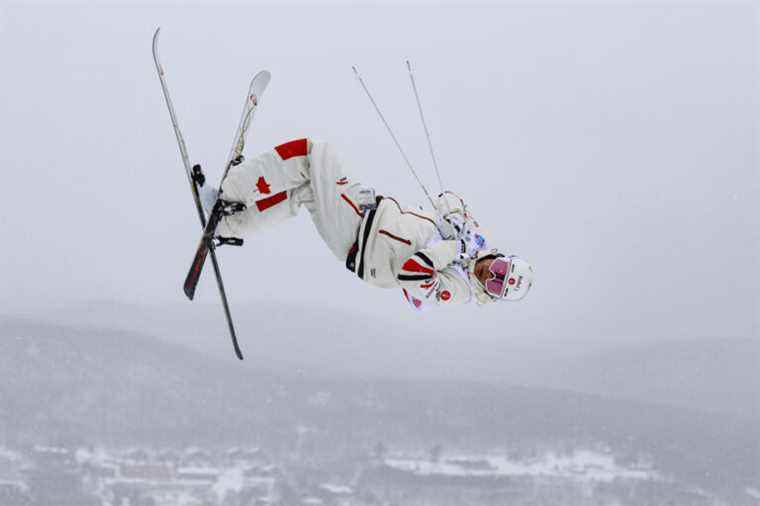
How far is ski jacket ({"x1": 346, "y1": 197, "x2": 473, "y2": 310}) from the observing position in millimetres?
5336

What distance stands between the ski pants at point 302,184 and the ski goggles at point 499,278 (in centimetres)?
100

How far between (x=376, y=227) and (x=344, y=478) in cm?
12923

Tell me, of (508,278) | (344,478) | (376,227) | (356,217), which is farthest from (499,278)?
(344,478)

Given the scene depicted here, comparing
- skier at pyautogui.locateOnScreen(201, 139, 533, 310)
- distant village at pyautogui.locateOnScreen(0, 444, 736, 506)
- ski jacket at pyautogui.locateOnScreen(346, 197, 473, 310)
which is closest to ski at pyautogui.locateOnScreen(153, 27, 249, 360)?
skier at pyautogui.locateOnScreen(201, 139, 533, 310)

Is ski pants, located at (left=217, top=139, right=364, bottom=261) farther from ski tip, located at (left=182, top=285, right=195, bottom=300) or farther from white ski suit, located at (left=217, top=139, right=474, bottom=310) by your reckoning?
ski tip, located at (left=182, top=285, right=195, bottom=300)

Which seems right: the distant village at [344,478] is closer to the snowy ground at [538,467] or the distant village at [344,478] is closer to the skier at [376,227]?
the snowy ground at [538,467]

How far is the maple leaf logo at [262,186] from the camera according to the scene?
17.8 ft

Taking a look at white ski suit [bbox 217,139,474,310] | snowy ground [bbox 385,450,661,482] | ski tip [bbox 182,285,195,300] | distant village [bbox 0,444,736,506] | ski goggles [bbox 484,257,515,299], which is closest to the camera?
ski goggles [bbox 484,257,515,299]

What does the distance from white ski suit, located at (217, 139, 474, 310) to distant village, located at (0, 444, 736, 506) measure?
4567 inches

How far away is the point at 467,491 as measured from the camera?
123 metres

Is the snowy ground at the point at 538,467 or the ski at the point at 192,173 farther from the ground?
the ski at the point at 192,173

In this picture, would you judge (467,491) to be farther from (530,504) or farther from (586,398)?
A: (586,398)

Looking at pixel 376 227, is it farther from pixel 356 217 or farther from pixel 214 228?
pixel 214 228

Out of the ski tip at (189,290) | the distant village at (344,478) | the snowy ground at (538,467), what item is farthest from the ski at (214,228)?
the snowy ground at (538,467)
